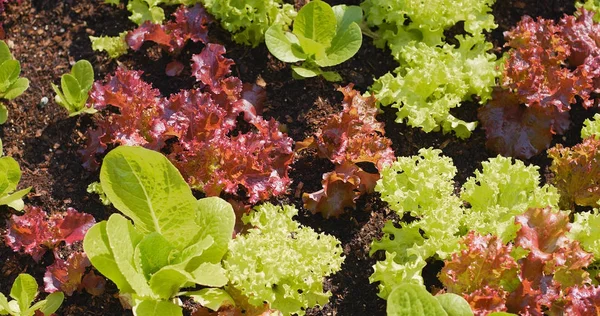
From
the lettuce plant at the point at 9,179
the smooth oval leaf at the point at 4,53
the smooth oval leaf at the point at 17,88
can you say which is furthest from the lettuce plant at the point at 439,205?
the smooth oval leaf at the point at 4,53

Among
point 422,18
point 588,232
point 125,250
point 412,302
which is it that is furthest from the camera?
point 422,18

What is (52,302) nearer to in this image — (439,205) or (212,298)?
(212,298)

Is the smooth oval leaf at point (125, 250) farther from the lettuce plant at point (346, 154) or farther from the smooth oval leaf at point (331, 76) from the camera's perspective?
the smooth oval leaf at point (331, 76)

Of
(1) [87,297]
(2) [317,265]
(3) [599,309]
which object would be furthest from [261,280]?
(3) [599,309]

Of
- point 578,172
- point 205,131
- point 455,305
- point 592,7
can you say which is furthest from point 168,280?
point 592,7

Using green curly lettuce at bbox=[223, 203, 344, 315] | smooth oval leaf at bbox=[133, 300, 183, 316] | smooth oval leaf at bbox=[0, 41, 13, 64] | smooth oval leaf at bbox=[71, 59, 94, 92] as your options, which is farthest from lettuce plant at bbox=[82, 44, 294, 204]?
smooth oval leaf at bbox=[133, 300, 183, 316]

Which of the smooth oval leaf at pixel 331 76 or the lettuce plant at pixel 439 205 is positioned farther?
the smooth oval leaf at pixel 331 76
